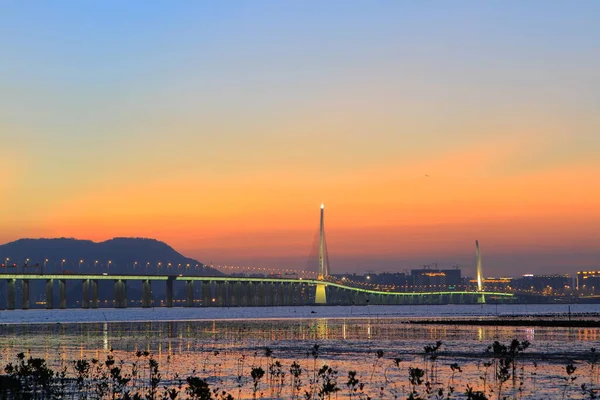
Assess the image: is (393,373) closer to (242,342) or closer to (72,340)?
(242,342)

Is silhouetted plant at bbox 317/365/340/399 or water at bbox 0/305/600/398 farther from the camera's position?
water at bbox 0/305/600/398

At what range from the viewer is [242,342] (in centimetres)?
7500

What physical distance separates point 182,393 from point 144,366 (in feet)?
39.5

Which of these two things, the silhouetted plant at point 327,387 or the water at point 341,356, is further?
the water at point 341,356

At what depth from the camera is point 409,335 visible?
8762 centimetres

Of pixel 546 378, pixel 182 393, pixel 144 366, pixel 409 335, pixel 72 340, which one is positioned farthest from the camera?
pixel 409 335

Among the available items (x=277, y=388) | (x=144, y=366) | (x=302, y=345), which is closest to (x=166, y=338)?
(x=302, y=345)

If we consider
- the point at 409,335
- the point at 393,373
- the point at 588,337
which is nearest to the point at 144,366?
the point at 393,373

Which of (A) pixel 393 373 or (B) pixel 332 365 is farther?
(B) pixel 332 365

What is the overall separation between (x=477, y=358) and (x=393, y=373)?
11695mm

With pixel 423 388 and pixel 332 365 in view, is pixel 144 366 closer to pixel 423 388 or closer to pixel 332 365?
A: pixel 332 365

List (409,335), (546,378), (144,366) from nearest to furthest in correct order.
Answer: (546,378), (144,366), (409,335)

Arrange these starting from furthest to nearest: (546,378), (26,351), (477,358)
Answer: (26,351)
(477,358)
(546,378)

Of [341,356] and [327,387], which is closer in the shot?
[327,387]
